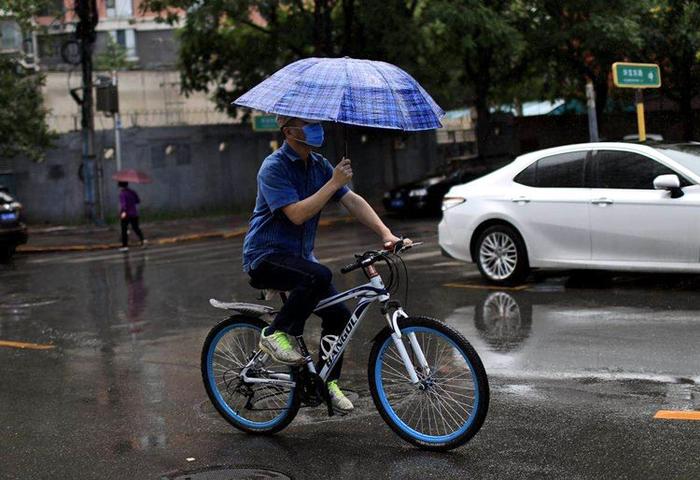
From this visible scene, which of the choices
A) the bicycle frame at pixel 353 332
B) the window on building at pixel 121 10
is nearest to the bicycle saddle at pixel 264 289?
the bicycle frame at pixel 353 332

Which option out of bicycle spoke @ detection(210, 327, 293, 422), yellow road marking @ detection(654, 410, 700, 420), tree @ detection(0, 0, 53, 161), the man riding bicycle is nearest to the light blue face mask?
the man riding bicycle

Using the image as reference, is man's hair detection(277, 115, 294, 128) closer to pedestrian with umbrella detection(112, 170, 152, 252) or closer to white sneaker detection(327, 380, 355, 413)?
white sneaker detection(327, 380, 355, 413)

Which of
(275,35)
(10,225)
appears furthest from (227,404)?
(275,35)

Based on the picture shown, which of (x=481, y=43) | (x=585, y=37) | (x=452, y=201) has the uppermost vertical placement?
(x=585, y=37)

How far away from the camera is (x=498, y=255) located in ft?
41.6

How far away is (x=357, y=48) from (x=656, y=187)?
2066 centimetres

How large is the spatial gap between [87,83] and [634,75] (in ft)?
50.2

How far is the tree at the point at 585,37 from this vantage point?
30.0m

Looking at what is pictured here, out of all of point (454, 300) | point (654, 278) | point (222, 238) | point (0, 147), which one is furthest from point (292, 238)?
point (0, 147)

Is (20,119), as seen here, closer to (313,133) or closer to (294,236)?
(294,236)

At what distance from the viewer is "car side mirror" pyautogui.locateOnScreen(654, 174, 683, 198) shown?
10.9 m

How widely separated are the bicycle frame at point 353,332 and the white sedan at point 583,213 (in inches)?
227

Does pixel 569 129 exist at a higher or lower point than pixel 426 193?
higher

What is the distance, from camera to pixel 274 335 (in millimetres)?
6176
